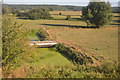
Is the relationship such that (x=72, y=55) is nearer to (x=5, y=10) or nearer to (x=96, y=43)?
(x=96, y=43)

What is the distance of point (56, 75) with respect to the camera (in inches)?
220

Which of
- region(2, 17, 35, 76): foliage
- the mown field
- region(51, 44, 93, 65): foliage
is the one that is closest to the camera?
region(2, 17, 35, 76): foliage

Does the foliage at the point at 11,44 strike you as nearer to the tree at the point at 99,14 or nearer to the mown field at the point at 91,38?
the mown field at the point at 91,38

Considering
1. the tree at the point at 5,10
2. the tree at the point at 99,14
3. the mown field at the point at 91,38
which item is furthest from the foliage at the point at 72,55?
the tree at the point at 99,14

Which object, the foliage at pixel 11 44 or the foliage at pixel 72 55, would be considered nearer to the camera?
the foliage at pixel 11 44

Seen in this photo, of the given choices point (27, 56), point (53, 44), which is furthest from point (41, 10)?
point (27, 56)

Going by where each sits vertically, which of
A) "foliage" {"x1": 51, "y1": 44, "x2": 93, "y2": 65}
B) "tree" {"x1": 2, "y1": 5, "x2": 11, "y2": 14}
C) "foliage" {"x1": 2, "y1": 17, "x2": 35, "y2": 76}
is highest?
"tree" {"x1": 2, "y1": 5, "x2": 11, "y2": 14}

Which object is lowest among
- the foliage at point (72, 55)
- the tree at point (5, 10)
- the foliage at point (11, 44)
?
the foliage at point (72, 55)

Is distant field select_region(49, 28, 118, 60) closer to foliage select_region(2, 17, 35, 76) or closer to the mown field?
the mown field

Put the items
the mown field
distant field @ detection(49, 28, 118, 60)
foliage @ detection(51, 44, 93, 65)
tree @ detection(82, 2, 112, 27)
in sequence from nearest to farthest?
1. foliage @ detection(51, 44, 93, 65)
2. the mown field
3. distant field @ detection(49, 28, 118, 60)
4. tree @ detection(82, 2, 112, 27)

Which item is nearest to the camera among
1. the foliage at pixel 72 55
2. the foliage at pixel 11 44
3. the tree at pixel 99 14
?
the foliage at pixel 11 44

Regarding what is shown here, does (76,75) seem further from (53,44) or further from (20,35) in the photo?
(53,44)

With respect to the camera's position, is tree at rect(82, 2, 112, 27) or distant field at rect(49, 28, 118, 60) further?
tree at rect(82, 2, 112, 27)

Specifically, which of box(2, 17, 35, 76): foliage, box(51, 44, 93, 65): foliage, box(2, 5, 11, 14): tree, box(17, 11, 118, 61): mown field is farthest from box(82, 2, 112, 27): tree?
box(2, 5, 11, 14): tree
